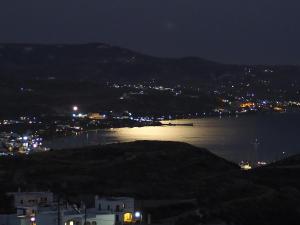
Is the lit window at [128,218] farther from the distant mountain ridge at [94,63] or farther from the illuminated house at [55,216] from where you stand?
the distant mountain ridge at [94,63]

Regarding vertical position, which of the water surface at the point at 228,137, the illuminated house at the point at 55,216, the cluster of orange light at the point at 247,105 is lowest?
the water surface at the point at 228,137

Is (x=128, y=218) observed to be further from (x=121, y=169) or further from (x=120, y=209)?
(x=121, y=169)

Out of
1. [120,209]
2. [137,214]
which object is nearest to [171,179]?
[137,214]

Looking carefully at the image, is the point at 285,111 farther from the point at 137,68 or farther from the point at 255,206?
the point at 255,206

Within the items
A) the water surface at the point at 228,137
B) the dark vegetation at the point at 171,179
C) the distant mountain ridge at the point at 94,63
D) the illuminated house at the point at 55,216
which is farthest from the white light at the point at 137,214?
the distant mountain ridge at the point at 94,63

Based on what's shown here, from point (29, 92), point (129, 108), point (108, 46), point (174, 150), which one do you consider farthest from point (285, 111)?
point (174, 150)

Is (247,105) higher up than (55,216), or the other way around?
(247,105)
